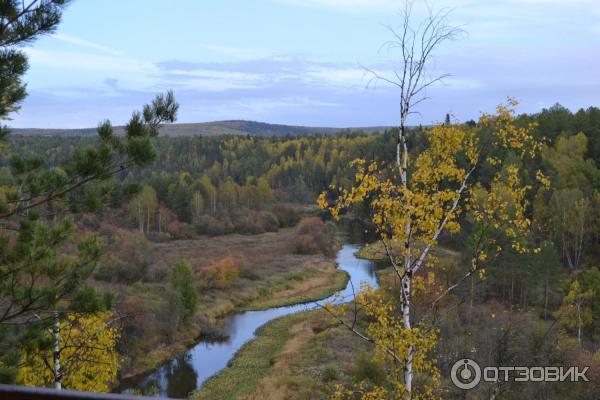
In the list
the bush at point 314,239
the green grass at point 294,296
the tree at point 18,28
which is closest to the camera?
the tree at point 18,28

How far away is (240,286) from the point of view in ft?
143

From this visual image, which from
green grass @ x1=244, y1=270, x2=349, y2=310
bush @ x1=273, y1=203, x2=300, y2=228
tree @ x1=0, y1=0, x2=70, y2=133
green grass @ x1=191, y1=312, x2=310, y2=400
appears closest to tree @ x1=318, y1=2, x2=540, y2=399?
tree @ x1=0, y1=0, x2=70, y2=133

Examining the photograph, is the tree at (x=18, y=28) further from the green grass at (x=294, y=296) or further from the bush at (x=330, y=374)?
the green grass at (x=294, y=296)

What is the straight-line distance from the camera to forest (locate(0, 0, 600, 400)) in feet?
25.5

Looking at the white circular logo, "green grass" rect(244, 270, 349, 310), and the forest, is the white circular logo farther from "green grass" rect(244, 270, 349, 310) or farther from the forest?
"green grass" rect(244, 270, 349, 310)

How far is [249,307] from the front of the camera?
39156 millimetres

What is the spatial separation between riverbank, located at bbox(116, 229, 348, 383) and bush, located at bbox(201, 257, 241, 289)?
0.61 metres

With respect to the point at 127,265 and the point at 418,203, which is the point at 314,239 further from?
the point at 418,203

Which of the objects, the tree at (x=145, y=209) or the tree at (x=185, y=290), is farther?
the tree at (x=145, y=209)

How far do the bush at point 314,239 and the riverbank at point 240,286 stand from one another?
1.35m

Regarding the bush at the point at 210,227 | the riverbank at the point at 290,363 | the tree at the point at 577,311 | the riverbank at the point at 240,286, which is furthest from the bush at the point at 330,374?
the bush at the point at 210,227

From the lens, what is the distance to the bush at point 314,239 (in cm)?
5866

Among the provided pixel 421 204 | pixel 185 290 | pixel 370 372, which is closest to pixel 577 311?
pixel 370 372

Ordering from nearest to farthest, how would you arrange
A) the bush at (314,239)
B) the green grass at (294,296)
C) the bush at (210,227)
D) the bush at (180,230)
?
1. the green grass at (294,296)
2. the bush at (314,239)
3. the bush at (180,230)
4. the bush at (210,227)
